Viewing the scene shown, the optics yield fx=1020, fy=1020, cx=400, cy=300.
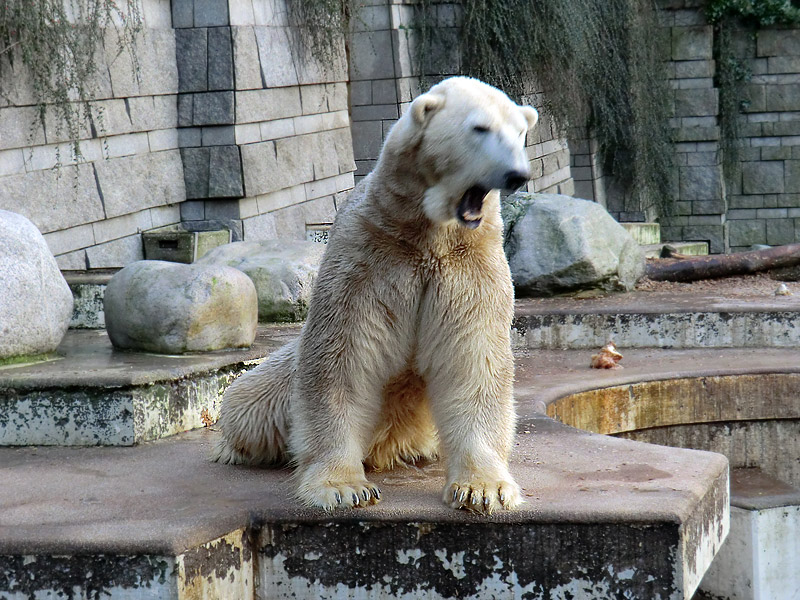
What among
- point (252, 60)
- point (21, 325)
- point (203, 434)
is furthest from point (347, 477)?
point (252, 60)

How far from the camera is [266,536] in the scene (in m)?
2.77

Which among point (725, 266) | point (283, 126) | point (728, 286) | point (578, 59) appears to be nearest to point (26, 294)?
point (283, 126)

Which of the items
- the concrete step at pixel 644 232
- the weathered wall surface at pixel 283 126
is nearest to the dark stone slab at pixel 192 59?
the weathered wall surface at pixel 283 126

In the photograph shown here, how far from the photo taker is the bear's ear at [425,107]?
251 centimetres

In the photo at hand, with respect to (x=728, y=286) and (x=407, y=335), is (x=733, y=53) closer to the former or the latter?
(x=728, y=286)

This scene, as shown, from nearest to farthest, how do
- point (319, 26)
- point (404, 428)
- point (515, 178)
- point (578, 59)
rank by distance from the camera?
point (515, 178) → point (404, 428) → point (319, 26) → point (578, 59)

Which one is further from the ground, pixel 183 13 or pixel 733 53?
pixel 733 53

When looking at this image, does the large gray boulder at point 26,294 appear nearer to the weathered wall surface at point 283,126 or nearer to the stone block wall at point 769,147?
the weathered wall surface at point 283,126

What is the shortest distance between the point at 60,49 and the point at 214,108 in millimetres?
1333

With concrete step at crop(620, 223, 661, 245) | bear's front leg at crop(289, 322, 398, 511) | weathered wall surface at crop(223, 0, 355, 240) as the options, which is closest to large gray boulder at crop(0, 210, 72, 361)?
bear's front leg at crop(289, 322, 398, 511)

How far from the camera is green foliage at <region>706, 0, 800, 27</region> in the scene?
14.7 metres

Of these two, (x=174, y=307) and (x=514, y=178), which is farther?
(x=174, y=307)

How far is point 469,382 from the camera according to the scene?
8.98 ft

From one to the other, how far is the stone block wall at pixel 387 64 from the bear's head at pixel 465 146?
6542mm
